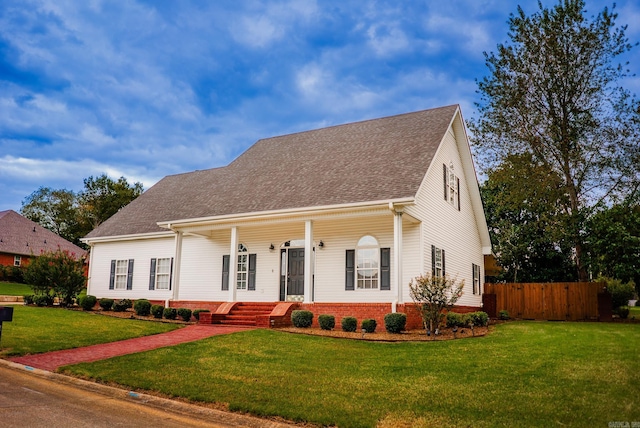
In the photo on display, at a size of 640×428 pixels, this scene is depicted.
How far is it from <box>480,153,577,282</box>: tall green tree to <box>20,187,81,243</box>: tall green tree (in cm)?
4902

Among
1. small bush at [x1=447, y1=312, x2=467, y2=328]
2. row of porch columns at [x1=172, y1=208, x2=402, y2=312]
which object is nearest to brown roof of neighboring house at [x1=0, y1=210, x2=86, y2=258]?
row of porch columns at [x1=172, y1=208, x2=402, y2=312]

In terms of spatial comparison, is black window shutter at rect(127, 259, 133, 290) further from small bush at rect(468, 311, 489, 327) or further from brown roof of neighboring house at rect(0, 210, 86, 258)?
brown roof of neighboring house at rect(0, 210, 86, 258)

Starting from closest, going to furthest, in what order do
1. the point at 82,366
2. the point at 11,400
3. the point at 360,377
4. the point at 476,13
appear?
the point at 11,400, the point at 360,377, the point at 82,366, the point at 476,13

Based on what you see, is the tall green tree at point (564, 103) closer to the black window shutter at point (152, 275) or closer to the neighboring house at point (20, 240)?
the black window shutter at point (152, 275)

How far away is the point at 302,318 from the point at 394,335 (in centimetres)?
314

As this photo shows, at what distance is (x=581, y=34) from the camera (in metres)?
22.9

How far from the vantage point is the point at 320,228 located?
19.2 m

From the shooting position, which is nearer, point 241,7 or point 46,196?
point 241,7

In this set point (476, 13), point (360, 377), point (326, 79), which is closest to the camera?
point (360, 377)

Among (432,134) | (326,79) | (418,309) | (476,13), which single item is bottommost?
(418,309)

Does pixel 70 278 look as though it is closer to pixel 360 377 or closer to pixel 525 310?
pixel 360 377

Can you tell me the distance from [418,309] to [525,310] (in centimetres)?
1082

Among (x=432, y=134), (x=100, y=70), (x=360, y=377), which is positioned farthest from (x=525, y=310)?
(x=100, y=70)

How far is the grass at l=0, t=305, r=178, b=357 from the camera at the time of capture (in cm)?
1220
